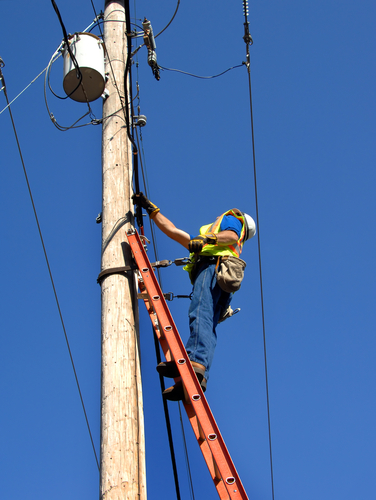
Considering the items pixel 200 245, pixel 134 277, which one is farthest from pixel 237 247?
pixel 134 277

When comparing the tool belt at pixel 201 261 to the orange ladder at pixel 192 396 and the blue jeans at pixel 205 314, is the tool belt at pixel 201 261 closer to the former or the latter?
the blue jeans at pixel 205 314

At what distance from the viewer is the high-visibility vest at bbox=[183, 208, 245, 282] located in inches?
163

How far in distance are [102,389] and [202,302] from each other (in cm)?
94

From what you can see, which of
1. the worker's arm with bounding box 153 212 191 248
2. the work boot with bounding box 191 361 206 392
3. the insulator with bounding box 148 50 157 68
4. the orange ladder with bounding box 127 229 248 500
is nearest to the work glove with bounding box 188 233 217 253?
the worker's arm with bounding box 153 212 191 248

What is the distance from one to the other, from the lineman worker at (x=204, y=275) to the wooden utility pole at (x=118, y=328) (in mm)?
211

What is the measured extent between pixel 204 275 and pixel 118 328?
0.85m

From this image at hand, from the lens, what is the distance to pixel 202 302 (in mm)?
3846

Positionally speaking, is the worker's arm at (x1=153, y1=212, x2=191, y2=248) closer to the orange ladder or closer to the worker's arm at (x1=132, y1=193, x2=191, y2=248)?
the worker's arm at (x1=132, y1=193, x2=191, y2=248)

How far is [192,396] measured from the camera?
3152mm

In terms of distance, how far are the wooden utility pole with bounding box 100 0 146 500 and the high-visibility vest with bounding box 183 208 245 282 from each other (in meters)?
0.61

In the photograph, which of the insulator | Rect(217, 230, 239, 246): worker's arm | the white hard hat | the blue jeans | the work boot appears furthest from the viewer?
the insulator

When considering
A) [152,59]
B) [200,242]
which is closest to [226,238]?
[200,242]

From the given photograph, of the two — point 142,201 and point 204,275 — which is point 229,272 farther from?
point 142,201

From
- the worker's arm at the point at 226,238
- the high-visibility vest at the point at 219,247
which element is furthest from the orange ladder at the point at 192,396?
the worker's arm at the point at 226,238
